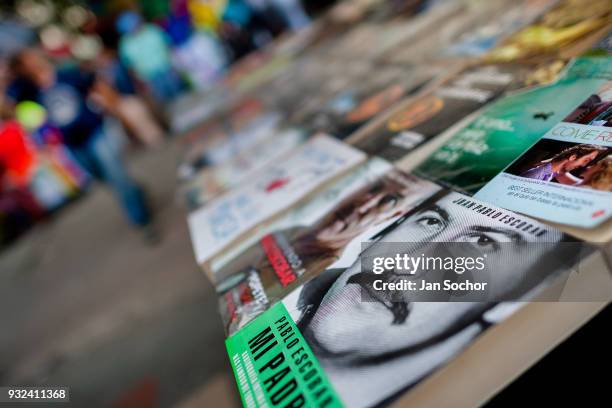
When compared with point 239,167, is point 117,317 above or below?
below

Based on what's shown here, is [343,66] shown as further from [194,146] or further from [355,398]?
[355,398]

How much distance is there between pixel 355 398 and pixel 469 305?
176 mm

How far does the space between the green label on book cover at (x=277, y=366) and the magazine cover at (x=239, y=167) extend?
721mm

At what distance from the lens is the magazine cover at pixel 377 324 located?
0.45 metres

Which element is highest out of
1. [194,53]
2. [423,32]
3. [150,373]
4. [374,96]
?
[194,53]

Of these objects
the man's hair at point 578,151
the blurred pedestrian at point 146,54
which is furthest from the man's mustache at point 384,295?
the blurred pedestrian at point 146,54

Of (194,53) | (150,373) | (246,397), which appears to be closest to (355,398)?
(246,397)

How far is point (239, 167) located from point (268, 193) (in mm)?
385

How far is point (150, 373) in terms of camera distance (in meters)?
1.65

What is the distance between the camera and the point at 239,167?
142 centimetres

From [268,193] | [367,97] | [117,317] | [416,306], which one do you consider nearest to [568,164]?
[416,306]

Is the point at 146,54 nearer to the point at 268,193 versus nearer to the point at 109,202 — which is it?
the point at 109,202

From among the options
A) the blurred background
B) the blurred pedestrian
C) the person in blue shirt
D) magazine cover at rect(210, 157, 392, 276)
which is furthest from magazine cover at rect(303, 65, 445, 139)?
the blurred pedestrian

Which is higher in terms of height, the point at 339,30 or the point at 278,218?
the point at 339,30
